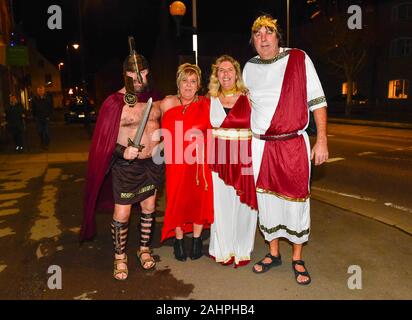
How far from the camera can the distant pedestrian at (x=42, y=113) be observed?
13.7 meters

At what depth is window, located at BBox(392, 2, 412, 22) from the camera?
3103 cm

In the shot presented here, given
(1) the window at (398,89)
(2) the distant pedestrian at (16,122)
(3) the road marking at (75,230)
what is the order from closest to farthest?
(3) the road marking at (75,230), (2) the distant pedestrian at (16,122), (1) the window at (398,89)

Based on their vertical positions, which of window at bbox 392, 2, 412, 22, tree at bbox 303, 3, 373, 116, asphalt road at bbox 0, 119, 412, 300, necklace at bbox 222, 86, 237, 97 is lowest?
asphalt road at bbox 0, 119, 412, 300

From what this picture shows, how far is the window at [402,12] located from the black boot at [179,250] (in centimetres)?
3342

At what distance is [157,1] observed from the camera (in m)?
30.6

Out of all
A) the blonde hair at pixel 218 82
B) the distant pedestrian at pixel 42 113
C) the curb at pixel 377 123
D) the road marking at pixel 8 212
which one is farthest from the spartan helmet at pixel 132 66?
the curb at pixel 377 123

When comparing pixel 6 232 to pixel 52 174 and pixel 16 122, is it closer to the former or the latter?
pixel 52 174

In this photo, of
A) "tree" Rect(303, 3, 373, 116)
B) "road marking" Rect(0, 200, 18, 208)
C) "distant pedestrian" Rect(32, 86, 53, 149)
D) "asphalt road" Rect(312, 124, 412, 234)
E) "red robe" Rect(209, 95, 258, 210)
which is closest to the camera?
"red robe" Rect(209, 95, 258, 210)

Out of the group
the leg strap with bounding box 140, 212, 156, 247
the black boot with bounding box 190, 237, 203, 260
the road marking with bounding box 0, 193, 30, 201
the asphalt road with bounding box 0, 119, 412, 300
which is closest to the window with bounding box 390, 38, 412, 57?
the asphalt road with bounding box 0, 119, 412, 300

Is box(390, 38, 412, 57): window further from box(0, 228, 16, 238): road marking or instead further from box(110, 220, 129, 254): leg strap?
box(110, 220, 129, 254): leg strap

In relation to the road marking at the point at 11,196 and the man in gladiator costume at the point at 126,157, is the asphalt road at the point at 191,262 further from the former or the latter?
the man in gladiator costume at the point at 126,157

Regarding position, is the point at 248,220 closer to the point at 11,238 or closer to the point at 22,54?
the point at 11,238

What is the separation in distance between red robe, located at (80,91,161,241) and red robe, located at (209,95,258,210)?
0.77m

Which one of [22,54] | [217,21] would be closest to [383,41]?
[217,21]
